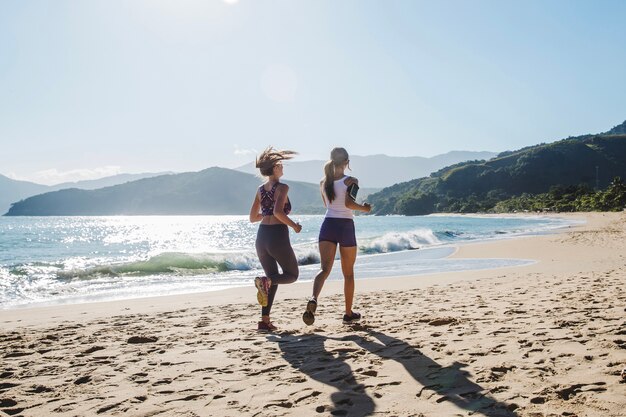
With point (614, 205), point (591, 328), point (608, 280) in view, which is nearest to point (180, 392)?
point (591, 328)

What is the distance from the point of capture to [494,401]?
9.11ft

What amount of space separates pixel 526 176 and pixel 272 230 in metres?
172

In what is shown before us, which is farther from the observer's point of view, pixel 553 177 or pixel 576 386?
pixel 553 177

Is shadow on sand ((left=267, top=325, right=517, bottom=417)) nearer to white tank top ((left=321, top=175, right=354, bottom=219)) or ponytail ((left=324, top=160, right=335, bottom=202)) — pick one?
white tank top ((left=321, top=175, right=354, bottom=219))

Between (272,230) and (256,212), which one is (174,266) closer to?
(256,212)

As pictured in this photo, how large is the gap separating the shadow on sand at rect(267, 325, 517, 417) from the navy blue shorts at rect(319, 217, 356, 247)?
3.64 ft

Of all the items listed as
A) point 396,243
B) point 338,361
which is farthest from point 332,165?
point 396,243

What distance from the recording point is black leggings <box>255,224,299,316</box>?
5070mm

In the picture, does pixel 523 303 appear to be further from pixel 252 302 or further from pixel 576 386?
pixel 252 302

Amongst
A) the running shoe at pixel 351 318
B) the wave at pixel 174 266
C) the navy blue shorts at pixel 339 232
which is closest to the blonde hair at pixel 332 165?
the navy blue shorts at pixel 339 232

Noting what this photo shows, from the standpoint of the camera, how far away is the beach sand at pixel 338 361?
289cm

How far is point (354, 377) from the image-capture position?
3.43 m

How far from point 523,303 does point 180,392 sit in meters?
5.17

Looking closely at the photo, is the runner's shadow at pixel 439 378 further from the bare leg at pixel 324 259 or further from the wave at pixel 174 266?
the wave at pixel 174 266
